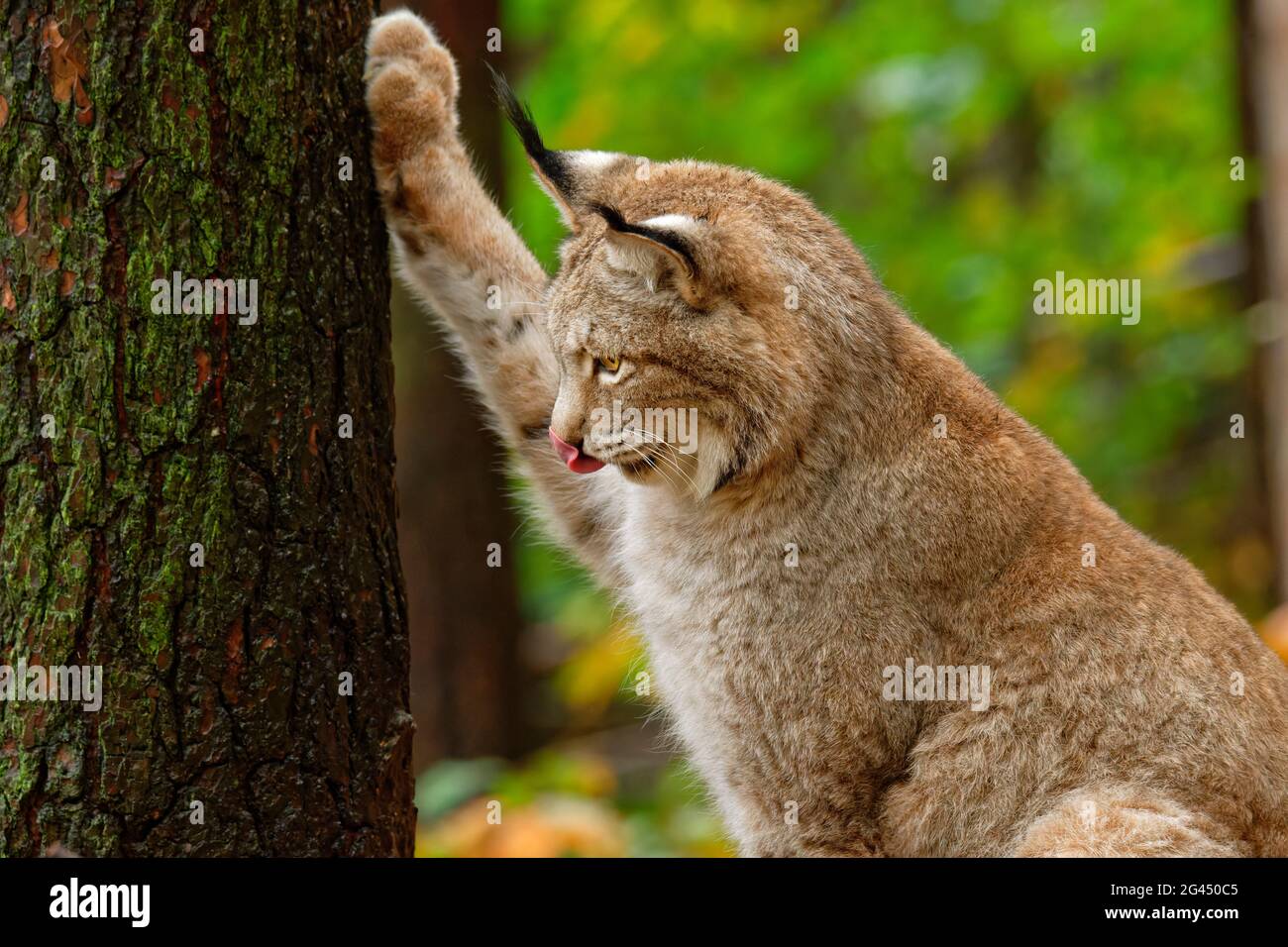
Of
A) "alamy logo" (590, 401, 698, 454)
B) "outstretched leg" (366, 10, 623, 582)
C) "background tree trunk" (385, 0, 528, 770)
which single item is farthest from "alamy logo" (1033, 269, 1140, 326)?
"alamy logo" (590, 401, 698, 454)

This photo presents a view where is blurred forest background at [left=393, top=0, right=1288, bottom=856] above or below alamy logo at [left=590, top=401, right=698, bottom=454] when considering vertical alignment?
above

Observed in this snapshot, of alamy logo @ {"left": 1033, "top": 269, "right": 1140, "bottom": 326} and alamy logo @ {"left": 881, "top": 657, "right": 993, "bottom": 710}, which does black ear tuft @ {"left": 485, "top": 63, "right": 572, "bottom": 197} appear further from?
alamy logo @ {"left": 1033, "top": 269, "right": 1140, "bottom": 326}

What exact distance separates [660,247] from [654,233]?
0.04m

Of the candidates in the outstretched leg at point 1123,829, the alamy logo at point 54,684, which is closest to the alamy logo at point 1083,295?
the outstretched leg at point 1123,829

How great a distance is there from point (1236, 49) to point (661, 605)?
25.3 feet

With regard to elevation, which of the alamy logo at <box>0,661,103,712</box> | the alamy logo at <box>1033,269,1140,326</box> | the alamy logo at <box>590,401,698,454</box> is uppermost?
the alamy logo at <box>1033,269,1140,326</box>

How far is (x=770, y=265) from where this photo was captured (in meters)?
4.07

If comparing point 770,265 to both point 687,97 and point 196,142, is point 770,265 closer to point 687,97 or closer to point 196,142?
point 196,142

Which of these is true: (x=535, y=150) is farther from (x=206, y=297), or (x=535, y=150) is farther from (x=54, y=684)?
(x=54, y=684)

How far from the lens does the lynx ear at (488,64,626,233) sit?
4.34 metres

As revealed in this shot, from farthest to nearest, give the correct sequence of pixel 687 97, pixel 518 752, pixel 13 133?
pixel 687 97 → pixel 518 752 → pixel 13 133

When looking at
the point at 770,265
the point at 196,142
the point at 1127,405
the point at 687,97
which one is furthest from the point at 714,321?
the point at 1127,405
